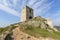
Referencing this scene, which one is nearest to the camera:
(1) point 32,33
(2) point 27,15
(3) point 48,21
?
(1) point 32,33

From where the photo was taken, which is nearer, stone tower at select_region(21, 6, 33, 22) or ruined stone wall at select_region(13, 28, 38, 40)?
ruined stone wall at select_region(13, 28, 38, 40)

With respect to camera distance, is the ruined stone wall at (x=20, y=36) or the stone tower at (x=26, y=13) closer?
the ruined stone wall at (x=20, y=36)

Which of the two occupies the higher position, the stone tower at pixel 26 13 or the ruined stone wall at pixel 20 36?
the stone tower at pixel 26 13

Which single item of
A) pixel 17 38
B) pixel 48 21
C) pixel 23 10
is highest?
pixel 23 10

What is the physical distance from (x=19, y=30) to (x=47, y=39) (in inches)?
237

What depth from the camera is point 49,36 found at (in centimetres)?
2408

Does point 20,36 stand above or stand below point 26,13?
below

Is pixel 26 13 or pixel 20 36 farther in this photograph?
pixel 26 13

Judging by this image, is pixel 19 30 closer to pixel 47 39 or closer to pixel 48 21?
pixel 47 39

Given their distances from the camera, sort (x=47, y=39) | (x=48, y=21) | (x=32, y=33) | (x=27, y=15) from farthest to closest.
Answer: (x=27, y=15)
(x=48, y=21)
(x=32, y=33)
(x=47, y=39)

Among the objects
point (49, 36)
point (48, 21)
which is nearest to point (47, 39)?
point (49, 36)

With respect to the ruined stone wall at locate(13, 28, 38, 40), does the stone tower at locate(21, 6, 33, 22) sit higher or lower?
higher

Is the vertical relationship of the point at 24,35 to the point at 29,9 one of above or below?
below

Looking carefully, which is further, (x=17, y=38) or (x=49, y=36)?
(x=17, y=38)
